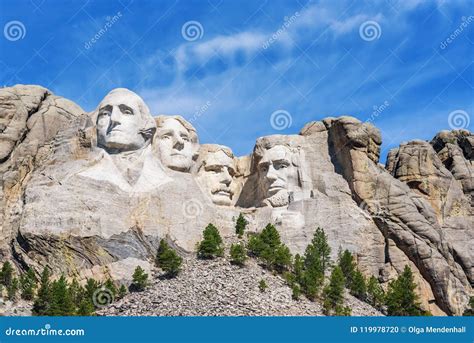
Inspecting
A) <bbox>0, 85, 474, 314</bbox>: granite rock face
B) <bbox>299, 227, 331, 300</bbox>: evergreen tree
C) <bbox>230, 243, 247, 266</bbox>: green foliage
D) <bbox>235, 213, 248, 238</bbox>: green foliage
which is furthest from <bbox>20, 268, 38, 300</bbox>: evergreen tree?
<bbox>299, 227, 331, 300</bbox>: evergreen tree

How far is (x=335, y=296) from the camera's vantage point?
38.2m

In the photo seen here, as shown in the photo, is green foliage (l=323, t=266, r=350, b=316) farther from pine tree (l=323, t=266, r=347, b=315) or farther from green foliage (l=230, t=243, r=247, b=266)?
green foliage (l=230, t=243, r=247, b=266)

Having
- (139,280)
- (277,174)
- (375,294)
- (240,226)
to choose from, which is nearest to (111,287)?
(139,280)

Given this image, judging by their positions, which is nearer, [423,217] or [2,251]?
[2,251]

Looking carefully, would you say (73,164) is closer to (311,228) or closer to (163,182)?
(163,182)

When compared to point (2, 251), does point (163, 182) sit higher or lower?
higher

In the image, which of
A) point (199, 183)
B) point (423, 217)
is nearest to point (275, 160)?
point (199, 183)

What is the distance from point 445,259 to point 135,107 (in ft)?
38.8

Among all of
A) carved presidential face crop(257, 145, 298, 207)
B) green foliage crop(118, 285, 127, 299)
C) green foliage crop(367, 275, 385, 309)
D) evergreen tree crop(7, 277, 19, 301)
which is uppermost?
carved presidential face crop(257, 145, 298, 207)

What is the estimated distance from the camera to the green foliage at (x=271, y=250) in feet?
132

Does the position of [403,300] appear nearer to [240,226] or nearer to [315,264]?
[315,264]

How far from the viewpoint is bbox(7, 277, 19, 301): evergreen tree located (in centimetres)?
3722

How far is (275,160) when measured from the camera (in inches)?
1759

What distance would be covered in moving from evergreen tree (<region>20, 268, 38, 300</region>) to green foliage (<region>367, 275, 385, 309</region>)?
10.6 metres
